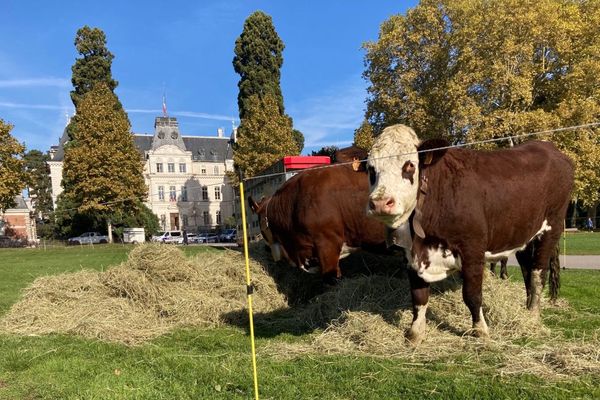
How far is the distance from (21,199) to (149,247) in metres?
65.9

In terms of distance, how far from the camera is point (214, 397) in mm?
3730

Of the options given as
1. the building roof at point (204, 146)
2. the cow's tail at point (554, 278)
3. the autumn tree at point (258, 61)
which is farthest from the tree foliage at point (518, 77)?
the building roof at point (204, 146)

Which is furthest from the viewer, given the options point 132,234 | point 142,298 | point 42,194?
point 42,194

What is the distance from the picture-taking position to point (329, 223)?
20.3ft

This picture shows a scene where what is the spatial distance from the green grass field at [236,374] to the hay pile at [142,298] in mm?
507

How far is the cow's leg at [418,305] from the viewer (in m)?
4.68

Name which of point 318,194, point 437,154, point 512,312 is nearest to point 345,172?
point 318,194

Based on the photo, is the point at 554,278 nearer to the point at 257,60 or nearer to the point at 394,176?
the point at 394,176

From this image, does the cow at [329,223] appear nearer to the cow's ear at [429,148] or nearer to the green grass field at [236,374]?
the green grass field at [236,374]

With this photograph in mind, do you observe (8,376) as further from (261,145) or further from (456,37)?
(261,145)

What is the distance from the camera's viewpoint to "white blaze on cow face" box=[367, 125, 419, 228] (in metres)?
3.96

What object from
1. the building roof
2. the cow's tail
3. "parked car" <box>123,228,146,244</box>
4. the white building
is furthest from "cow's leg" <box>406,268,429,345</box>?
the building roof

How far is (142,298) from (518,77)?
1985cm

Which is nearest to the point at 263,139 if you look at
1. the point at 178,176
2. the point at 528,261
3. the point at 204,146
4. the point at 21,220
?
the point at 528,261
